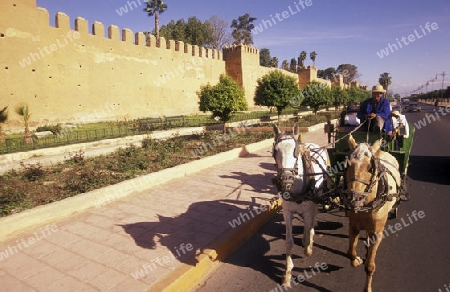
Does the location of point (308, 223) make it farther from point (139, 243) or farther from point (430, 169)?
point (430, 169)

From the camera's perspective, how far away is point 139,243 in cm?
477

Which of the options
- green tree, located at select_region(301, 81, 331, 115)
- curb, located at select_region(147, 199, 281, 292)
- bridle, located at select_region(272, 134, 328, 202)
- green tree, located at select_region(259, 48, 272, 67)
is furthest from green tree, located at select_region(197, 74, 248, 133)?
green tree, located at select_region(259, 48, 272, 67)

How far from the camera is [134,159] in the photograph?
1032 centimetres

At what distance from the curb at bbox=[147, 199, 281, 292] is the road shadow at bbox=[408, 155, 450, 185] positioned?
20.1 feet

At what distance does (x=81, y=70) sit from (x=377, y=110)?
22.7 meters

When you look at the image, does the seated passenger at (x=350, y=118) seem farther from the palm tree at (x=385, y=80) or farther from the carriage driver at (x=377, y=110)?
the palm tree at (x=385, y=80)

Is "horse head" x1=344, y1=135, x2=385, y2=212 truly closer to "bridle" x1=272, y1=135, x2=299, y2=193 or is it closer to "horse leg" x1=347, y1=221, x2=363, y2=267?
"bridle" x1=272, y1=135, x2=299, y2=193

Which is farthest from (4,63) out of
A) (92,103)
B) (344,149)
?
(344,149)

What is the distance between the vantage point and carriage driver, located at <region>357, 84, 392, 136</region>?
5234 mm

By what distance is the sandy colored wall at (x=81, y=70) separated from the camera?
1859 centimetres

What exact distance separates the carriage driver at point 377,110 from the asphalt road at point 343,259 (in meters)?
1.94

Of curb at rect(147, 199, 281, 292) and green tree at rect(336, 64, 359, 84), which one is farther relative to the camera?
green tree at rect(336, 64, 359, 84)

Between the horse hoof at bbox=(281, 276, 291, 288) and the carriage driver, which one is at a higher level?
the carriage driver

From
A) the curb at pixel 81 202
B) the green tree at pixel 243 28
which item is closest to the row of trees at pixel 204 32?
the green tree at pixel 243 28
